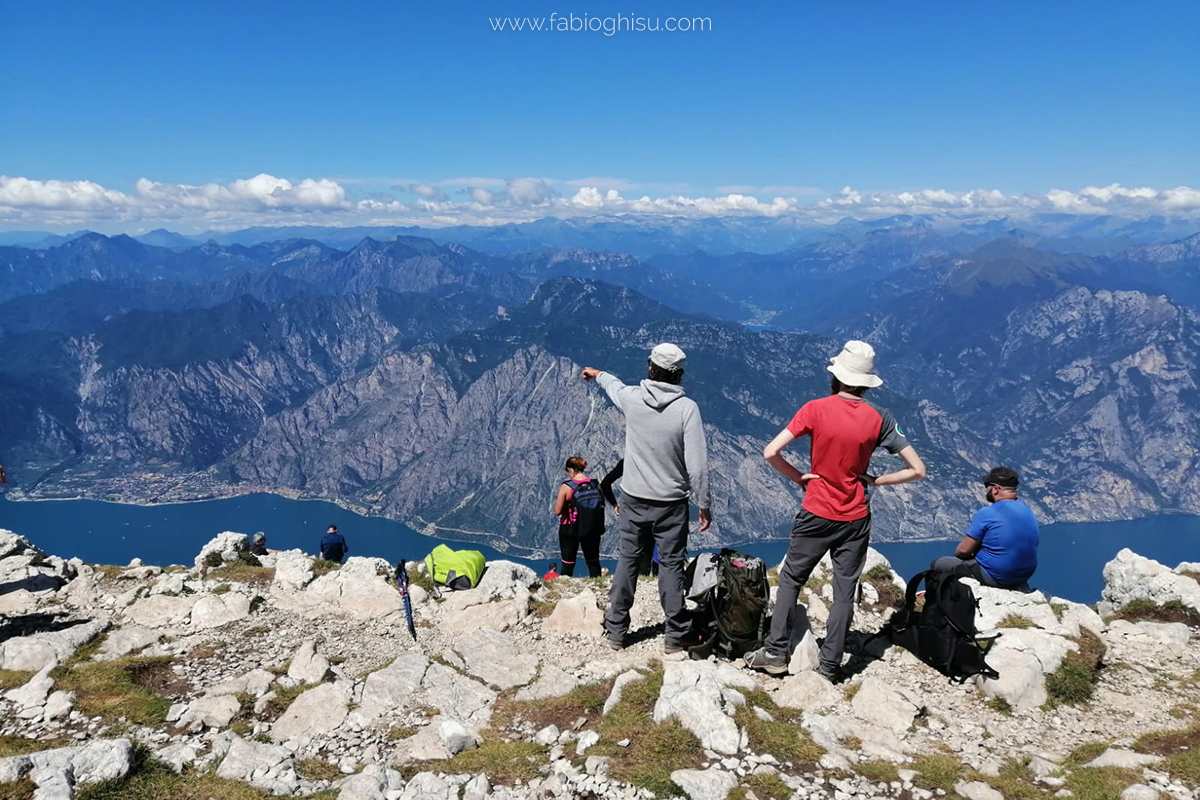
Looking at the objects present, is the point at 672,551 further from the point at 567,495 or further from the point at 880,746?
the point at 567,495

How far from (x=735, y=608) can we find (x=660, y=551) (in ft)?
4.75

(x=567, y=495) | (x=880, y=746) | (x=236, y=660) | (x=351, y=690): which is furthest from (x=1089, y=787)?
(x=236, y=660)

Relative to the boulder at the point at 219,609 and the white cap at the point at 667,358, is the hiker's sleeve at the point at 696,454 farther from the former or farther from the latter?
the boulder at the point at 219,609

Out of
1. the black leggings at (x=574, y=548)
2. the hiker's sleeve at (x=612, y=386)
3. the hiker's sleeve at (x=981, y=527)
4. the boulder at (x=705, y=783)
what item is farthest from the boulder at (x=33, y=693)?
the hiker's sleeve at (x=981, y=527)

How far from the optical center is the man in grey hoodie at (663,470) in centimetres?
886

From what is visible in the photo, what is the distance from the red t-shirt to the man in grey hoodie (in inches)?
57.2

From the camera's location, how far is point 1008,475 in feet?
35.7

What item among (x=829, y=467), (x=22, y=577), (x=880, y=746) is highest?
(x=829, y=467)

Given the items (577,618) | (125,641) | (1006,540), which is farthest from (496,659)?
(1006,540)

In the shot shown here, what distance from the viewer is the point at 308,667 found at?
33.0 ft

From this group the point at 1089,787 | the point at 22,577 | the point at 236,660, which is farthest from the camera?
the point at 22,577

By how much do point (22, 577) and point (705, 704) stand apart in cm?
1613

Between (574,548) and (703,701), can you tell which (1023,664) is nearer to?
(703,701)

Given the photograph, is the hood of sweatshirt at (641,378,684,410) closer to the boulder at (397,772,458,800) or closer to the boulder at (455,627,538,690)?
the boulder at (455,627,538,690)
